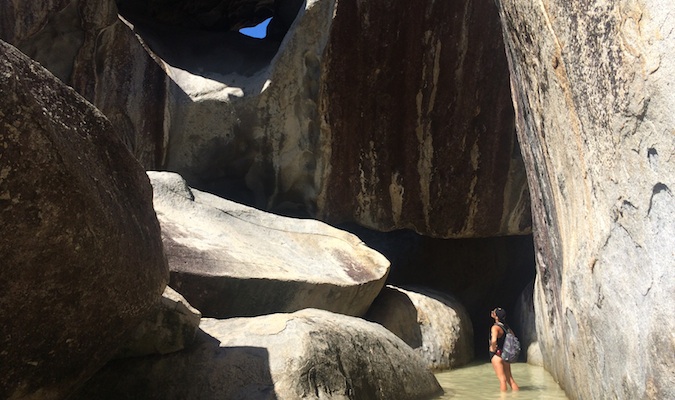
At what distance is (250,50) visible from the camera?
789 centimetres

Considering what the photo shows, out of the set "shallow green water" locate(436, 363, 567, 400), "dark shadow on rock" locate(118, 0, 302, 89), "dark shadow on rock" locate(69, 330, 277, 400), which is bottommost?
"shallow green water" locate(436, 363, 567, 400)

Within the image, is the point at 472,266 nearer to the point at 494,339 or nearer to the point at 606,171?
the point at 494,339

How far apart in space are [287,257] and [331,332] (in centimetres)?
188

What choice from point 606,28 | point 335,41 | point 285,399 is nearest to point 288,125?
point 335,41

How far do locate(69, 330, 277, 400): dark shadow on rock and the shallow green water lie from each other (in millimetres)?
1494

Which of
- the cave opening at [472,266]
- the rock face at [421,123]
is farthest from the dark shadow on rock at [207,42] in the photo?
the cave opening at [472,266]

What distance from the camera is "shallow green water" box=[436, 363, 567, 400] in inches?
185

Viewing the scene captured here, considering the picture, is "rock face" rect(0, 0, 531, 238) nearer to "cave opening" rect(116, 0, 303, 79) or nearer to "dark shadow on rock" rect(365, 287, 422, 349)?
"cave opening" rect(116, 0, 303, 79)

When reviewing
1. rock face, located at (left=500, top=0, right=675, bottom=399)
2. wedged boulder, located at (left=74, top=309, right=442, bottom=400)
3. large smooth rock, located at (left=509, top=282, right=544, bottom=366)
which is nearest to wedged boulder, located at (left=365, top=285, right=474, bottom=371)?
large smooth rock, located at (left=509, top=282, right=544, bottom=366)

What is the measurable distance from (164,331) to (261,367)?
455 millimetres

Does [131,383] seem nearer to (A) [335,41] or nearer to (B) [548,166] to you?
(B) [548,166]

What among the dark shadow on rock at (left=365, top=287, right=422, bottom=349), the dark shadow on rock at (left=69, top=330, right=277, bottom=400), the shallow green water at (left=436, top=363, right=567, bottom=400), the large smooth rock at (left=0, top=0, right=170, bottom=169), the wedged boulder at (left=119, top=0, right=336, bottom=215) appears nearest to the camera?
the dark shadow on rock at (left=69, top=330, right=277, bottom=400)

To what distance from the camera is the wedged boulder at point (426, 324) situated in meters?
6.18

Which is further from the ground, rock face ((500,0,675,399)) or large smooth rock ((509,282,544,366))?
rock face ((500,0,675,399))
